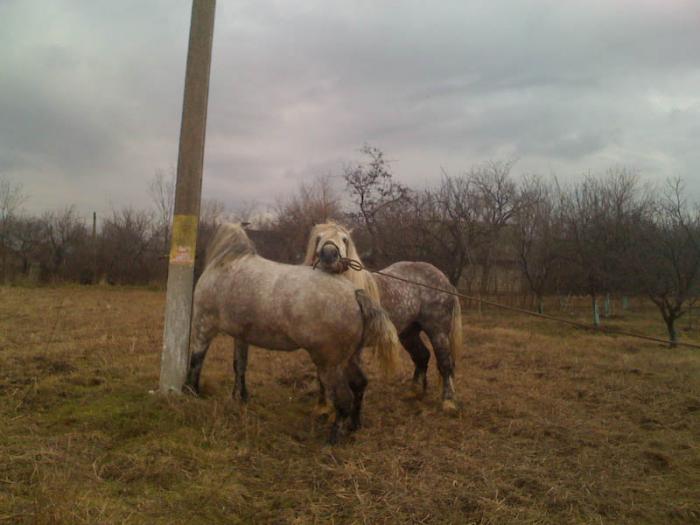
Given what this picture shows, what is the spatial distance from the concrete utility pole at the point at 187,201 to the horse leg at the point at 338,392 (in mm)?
1597

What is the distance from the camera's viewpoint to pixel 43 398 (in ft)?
14.2

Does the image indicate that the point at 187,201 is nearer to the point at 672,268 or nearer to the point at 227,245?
the point at 227,245

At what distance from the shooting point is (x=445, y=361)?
5.44m

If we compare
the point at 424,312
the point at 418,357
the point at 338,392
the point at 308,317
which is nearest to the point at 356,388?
the point at 338,392

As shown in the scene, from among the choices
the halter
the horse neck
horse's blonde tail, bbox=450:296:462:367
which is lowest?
horse's blonde tail, bbox=450:296:462:367

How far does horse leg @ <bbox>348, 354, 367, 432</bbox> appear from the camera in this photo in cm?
412

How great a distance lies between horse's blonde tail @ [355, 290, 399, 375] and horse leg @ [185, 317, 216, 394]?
1590mm

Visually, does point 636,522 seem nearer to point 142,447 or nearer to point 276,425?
point 276,425

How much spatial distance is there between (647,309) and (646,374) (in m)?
19.2

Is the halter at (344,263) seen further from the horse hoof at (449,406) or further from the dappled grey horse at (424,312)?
the horse hoof at (449,406)

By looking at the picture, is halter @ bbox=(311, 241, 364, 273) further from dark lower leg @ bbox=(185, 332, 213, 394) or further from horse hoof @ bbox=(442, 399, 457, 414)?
horse hoof @ bbox=(442, 399, 457, 414)

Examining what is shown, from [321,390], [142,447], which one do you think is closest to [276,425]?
[321,390]

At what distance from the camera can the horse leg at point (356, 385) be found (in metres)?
4.12

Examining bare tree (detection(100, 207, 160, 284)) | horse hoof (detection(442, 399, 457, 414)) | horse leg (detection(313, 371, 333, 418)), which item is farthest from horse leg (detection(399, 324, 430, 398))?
bare tree (detection(100, 207, 160, 284))
